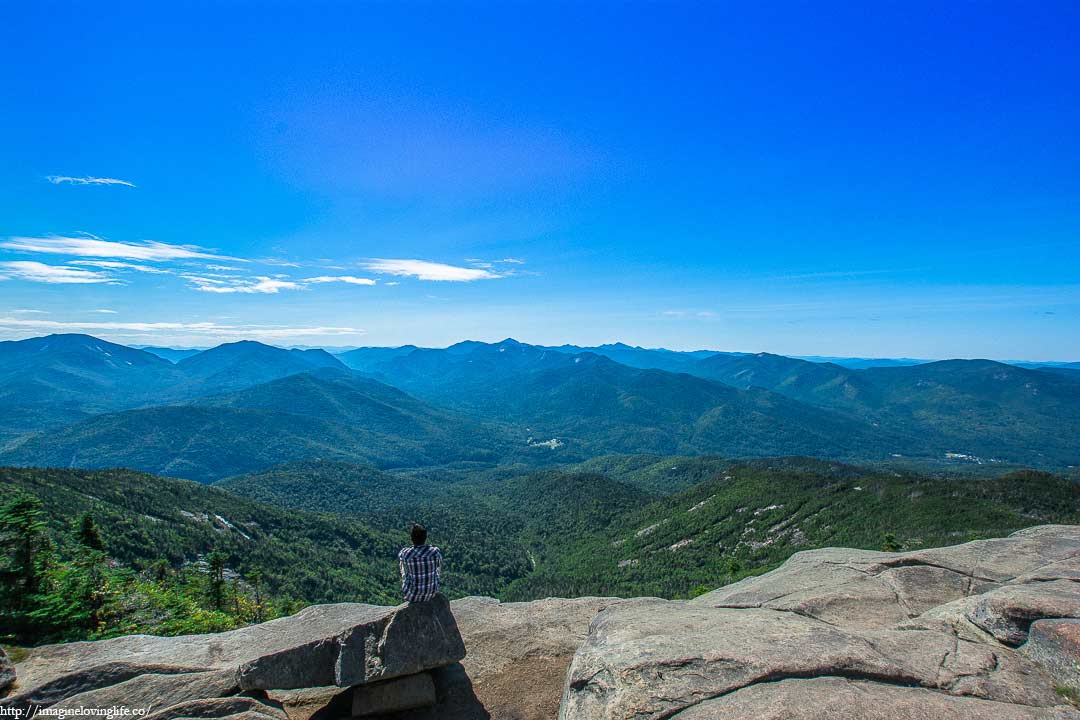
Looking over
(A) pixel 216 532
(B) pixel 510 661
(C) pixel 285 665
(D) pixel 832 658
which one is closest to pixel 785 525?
(B) pixel 510 661

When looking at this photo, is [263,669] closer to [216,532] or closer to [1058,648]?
[1058,648]

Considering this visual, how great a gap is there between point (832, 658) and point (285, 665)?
52.3 ft

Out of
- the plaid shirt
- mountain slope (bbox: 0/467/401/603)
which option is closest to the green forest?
mountain slope (bbox: 0/467/401/603)

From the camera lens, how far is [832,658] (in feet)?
38.6

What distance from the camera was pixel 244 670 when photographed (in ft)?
47.0

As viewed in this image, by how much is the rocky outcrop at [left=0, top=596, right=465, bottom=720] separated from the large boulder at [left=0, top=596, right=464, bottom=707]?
3 cm

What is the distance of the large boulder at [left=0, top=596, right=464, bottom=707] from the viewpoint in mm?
13953

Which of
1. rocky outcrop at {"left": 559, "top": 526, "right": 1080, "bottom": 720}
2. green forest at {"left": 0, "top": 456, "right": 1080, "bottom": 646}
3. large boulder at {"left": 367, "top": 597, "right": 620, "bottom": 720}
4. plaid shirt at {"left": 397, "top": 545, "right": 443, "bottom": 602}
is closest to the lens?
rocky outcrop at {"left": 559, "top": 526, "right": 1080, "bottom": 720}

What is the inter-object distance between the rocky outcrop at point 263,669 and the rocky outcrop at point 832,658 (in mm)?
4995

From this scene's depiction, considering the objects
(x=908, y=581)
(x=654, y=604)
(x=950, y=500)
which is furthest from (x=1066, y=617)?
(x=950, y=500)

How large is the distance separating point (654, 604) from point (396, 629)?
11.2 metres

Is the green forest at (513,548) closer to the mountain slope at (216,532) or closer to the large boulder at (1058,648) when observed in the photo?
the mountain slope at (216,532)

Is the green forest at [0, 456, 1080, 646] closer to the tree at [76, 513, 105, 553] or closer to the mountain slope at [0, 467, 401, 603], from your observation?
the mountain slope at [0, 467, 401, 603]

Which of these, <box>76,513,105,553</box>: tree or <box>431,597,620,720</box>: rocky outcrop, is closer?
<box>431,597,620,720</box>: rocky outcrop
